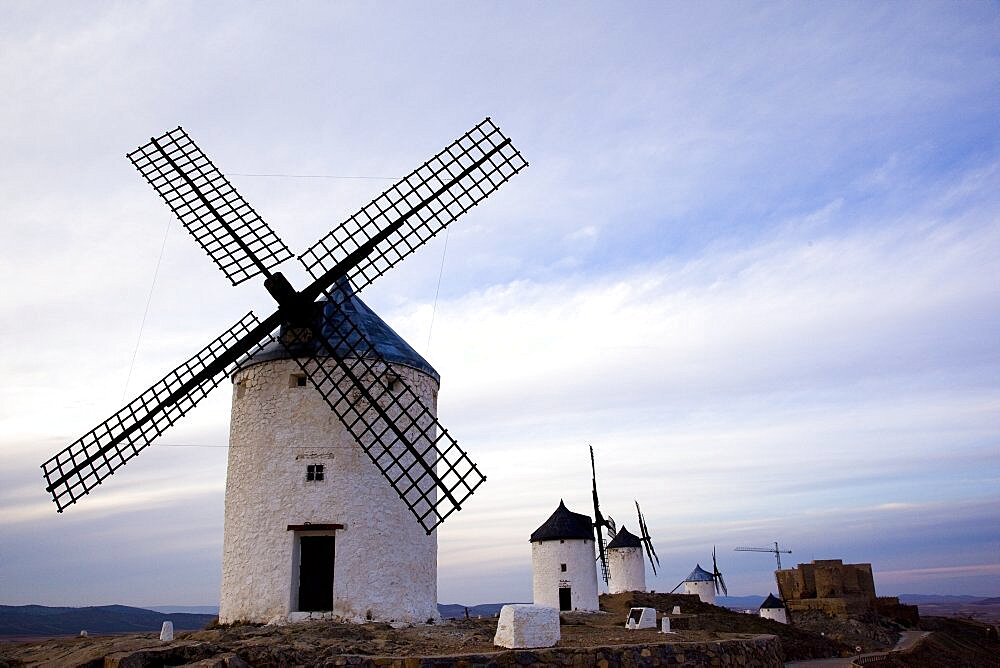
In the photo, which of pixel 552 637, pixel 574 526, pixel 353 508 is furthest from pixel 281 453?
pixel 574 526

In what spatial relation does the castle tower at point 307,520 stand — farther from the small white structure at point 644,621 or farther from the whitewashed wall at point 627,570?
the whitewashed wall at point 627,570

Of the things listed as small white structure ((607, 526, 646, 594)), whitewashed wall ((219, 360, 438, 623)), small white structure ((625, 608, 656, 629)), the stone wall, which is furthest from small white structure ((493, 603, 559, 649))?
the stone wall

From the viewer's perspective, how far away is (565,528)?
2523 cm

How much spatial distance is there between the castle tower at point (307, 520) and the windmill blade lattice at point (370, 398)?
184 mm

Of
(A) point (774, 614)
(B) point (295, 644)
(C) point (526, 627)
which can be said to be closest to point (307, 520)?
(B) point (295, 644)

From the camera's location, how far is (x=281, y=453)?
13211 mm

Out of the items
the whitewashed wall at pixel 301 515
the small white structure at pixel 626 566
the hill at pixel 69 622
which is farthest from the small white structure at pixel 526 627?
the hill at pixel 69 622

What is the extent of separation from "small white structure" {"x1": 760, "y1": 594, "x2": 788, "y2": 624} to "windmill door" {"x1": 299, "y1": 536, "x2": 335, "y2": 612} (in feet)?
70.6

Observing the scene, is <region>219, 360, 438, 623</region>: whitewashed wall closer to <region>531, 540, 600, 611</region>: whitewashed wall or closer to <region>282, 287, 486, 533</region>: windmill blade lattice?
<region>282, 287, 486, 533</region>: windmill blade lattice

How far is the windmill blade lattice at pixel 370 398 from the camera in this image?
12.8 metres

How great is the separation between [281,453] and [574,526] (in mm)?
14365

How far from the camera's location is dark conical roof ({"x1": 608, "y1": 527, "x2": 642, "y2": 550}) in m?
30.4

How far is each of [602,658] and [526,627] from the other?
1.03 m

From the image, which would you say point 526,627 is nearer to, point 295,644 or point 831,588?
point 295,644
